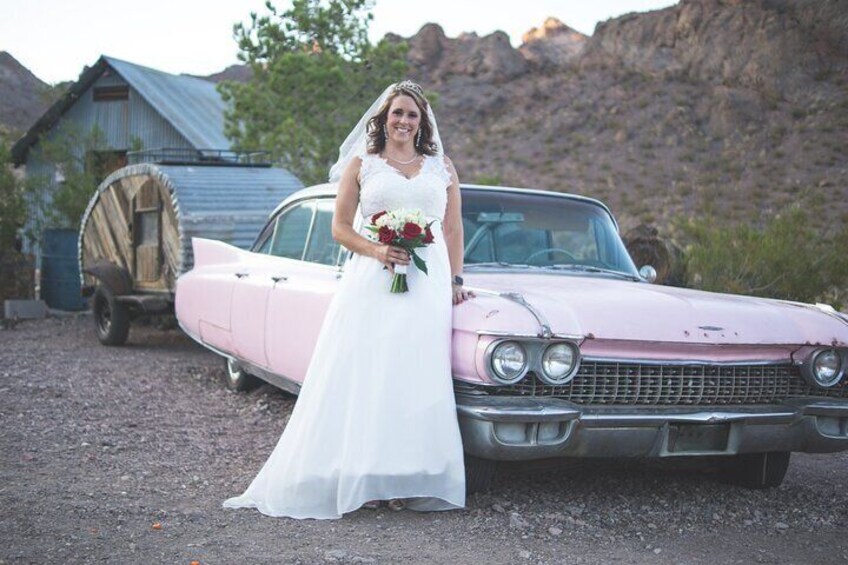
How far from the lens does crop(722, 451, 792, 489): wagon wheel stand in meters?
5.02

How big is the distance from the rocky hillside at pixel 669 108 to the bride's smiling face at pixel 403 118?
2059 centimetres

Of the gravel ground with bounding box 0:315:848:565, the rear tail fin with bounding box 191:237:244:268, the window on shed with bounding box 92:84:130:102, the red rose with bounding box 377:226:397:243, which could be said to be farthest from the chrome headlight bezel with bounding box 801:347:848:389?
the window on shed with bounding box 92:84:130:102

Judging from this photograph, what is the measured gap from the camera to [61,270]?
44.3ft

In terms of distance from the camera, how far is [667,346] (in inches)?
169

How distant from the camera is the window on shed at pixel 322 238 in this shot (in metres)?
5.81

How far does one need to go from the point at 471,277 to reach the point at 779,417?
64.1 inches

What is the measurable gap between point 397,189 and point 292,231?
6.97ft

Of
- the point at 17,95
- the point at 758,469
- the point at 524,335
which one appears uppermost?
the point at 17,95

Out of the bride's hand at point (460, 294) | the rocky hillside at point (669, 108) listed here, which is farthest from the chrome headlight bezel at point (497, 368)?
the rocky hillside at point (669, 108)

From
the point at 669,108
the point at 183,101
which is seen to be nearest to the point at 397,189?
the point at 183,101

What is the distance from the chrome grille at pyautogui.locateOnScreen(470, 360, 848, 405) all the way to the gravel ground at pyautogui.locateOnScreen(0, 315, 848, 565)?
1.85ft

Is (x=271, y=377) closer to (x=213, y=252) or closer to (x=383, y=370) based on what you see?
(x=213, y=252)

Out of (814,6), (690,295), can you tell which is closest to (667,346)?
(690,295)

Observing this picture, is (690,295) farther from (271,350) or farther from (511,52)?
(511,52)
